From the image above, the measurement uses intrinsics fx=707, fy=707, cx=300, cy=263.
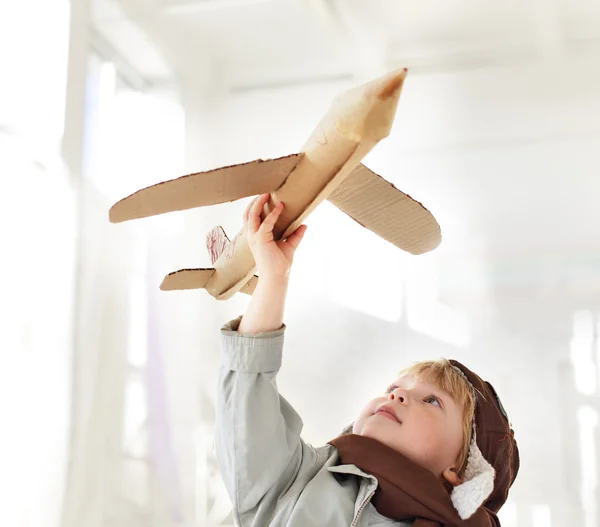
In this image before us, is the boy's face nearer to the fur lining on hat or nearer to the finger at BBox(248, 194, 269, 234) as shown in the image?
the fur lining on hat

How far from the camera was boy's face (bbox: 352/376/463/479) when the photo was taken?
1018mm

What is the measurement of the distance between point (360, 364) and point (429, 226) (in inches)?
30.4

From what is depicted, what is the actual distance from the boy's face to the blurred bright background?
52 centimetres

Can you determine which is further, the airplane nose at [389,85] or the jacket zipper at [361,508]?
the jacket zipper at [361,508]

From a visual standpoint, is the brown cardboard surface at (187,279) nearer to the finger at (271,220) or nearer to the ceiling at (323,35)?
the finger at (271,220)

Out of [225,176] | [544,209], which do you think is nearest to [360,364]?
[544,209]

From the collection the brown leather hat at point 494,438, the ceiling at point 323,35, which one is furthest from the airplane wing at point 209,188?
the ceiling at point 323,35

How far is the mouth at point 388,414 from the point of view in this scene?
1035mm

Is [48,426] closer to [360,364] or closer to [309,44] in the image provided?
[360,364]

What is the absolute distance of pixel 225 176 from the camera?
2.57ft

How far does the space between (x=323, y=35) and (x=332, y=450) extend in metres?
1.08

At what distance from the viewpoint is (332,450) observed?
1.02 m

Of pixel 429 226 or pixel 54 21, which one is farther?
pixel 54 21

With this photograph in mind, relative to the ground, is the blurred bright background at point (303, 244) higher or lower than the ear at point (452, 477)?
higher
